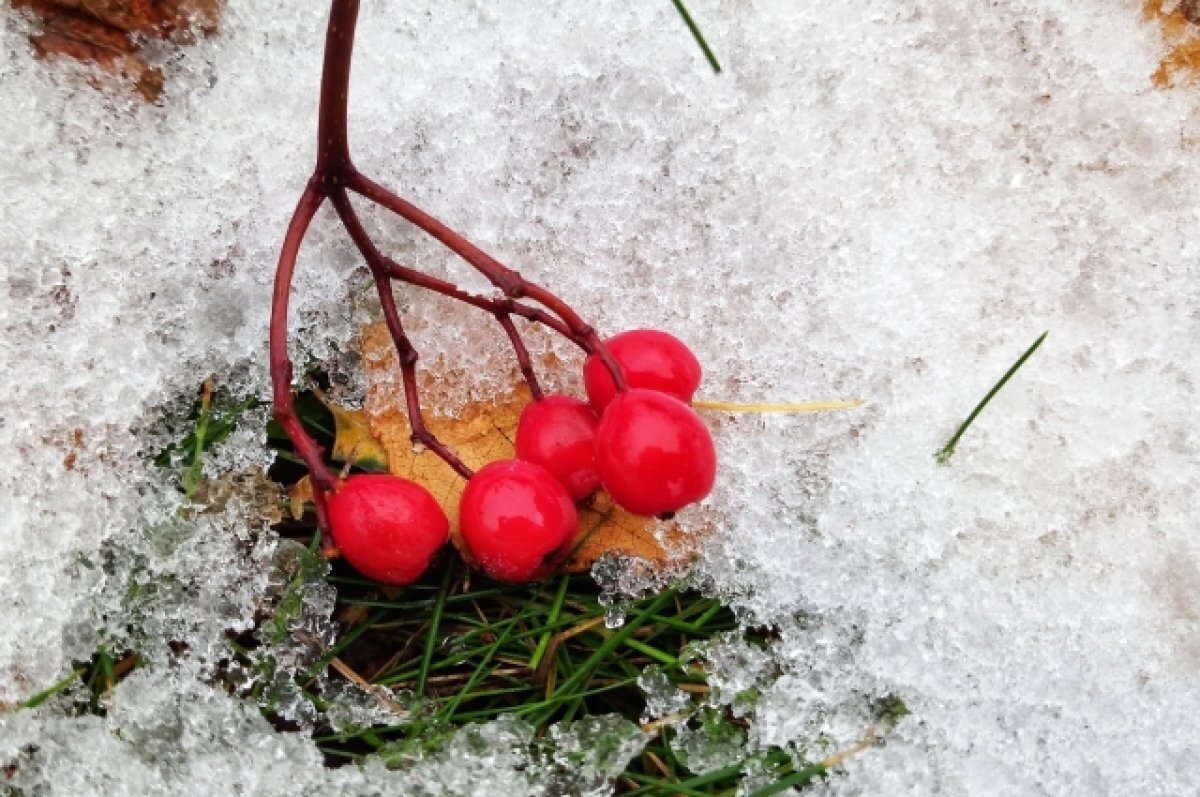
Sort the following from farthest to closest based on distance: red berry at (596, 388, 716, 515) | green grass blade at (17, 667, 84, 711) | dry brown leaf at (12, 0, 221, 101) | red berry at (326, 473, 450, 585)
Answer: dry brown leaf at (12, 0, 221, 101), green grass blade at (17, 667, 84, 711), red berry at (326, 473, 450, 585), red berry at (596, 388, 716, 515)

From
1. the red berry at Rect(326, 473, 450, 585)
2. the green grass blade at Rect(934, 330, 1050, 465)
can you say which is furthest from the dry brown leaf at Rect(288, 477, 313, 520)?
the green grass blade at Rect(934, 330, 1050, 465)

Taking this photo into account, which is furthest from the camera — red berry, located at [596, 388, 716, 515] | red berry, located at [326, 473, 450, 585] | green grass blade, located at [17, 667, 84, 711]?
green grass blade, located at [17, 667, 84, 711]

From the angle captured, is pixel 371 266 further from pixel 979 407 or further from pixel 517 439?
pixel 979 407

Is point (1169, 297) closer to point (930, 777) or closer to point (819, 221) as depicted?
point (819, 221)

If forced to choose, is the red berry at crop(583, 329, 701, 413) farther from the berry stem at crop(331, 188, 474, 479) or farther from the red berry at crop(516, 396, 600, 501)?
the berry stem at crop(331, 188, 474, 479)

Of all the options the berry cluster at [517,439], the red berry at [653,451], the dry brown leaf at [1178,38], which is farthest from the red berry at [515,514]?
the dry brown leaf at [1178,38]

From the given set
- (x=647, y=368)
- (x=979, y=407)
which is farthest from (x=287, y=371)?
(x=979, y=407)

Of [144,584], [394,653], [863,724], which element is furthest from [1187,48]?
[144,584]

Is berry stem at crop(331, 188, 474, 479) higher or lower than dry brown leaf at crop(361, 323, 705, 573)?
higher
